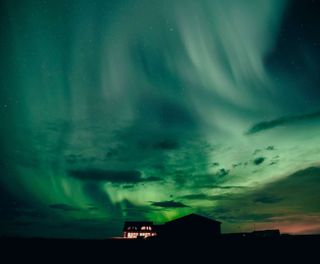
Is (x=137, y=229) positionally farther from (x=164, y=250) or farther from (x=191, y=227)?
(x=164, y=250)

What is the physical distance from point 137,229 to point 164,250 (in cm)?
7966

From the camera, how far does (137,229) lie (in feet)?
280

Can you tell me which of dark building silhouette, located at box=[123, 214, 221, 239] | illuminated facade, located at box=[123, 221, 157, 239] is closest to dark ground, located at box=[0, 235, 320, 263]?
dark building silhouette, located at box=[123, 214, 221, 239]

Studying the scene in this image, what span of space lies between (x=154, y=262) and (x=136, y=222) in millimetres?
80513

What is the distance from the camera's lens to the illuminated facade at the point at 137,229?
8431cm

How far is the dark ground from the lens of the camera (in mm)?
10586

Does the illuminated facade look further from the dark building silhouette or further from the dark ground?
the dark ground

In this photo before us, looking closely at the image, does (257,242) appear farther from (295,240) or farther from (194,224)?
(194,224)

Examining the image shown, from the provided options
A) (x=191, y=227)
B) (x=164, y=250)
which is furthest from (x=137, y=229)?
(x=164, y=250)

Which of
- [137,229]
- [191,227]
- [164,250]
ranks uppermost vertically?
[191,227]

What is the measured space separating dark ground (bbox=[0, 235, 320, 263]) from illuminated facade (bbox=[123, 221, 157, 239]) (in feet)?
254

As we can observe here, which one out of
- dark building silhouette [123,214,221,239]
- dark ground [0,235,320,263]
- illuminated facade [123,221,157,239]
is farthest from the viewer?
illuminated facade [123,221,157,239]

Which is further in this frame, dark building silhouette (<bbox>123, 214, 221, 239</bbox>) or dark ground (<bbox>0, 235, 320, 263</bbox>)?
dark building silhouette (<bbox>123, 214, 221, 239</bbox>)

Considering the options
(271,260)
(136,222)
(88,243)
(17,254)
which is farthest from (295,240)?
(136,222)
